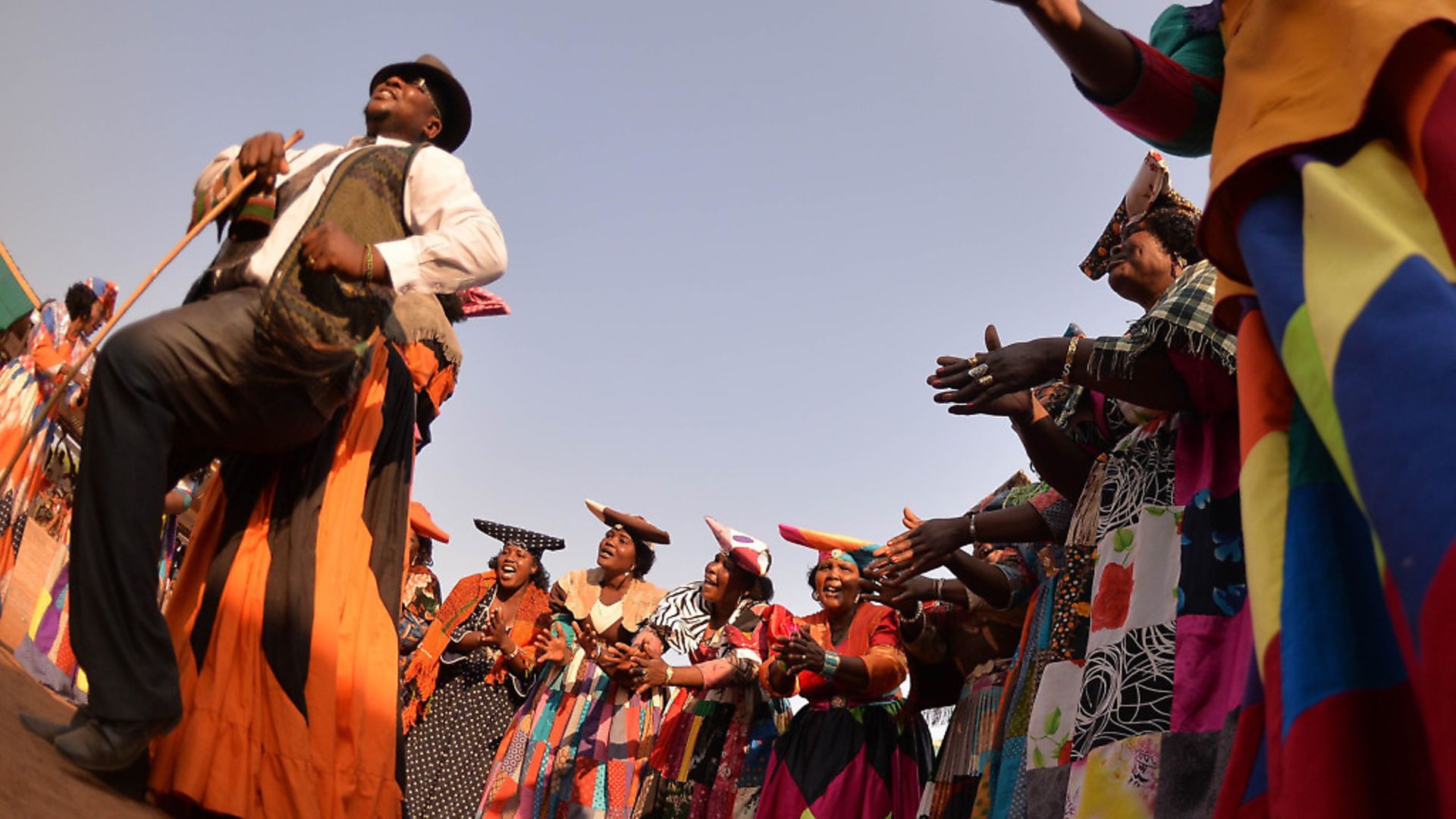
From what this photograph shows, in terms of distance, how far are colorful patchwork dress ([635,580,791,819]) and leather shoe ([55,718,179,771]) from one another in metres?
4.36

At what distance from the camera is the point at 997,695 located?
191 inches

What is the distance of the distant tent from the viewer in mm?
8297

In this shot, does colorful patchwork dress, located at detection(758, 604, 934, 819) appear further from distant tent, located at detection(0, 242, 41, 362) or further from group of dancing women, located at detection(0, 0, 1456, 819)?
distant tent, located at detection(0, 242, 41, 362)

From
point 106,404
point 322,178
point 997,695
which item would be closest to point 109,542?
point 106,404

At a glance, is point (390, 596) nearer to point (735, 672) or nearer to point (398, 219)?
point (398, 219)

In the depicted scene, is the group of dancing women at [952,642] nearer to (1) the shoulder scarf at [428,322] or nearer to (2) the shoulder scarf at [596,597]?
(2) the shoulder scarf at [596,597]

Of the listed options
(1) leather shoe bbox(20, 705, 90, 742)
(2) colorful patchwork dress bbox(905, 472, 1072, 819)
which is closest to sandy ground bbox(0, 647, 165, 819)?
(1) leather shoe bbox(20, 705, 90, 742)

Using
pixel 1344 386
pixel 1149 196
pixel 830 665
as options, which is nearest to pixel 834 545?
pixel 830 665

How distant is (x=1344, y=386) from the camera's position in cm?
127

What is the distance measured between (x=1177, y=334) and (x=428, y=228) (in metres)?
2.04

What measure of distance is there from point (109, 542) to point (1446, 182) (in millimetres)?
2681

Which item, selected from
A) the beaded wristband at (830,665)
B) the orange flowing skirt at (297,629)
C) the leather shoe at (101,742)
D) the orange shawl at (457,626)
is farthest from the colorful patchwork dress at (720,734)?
the leather shoe at (101,742)

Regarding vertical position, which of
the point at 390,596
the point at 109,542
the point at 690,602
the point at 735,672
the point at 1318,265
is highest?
the point at 690,602

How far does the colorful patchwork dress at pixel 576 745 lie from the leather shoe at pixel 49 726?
16.6ft
